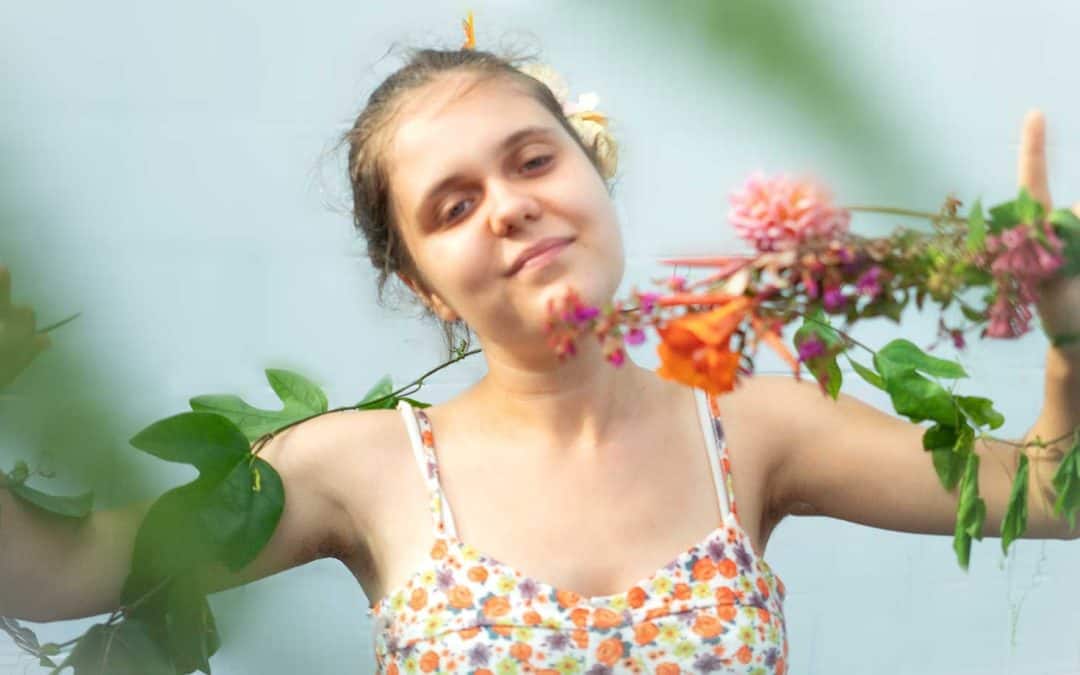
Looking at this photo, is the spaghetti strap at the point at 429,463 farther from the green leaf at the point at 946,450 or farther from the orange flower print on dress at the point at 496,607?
the green leaf at the point at 946,450

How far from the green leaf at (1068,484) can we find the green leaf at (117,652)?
0.59m

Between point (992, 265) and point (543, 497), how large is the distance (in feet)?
1.64

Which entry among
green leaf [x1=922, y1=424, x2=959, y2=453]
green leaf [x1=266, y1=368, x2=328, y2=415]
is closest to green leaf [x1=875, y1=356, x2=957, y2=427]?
green leaf [x1=922, y1=424, x2=959, y2=453]

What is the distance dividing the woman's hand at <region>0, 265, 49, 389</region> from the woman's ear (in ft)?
2.52

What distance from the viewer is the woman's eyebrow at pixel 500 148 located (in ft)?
2.69

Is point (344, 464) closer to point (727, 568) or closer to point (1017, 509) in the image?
point (727, 568)

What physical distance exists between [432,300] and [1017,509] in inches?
17.2

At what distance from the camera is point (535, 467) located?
36.3 inches

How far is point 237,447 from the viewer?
86 cm

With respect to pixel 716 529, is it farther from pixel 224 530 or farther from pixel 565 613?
pixel 224 530

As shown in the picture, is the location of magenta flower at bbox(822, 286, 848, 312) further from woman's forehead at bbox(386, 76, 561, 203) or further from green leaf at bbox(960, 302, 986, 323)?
woman's forehead at bbox(386, 76, 561, 203)

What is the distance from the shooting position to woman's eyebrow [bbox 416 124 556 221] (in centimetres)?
82

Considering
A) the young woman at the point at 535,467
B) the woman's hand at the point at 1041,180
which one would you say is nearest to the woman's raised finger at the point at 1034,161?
the woman's hand at the point at 1041,180

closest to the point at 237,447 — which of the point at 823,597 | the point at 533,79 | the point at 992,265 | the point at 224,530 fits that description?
Result: the point at 224,530
